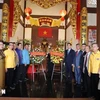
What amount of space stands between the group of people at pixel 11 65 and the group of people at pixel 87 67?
126 centimetres

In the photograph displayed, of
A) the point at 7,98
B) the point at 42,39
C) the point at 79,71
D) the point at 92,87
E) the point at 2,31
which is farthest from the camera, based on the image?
the point at 42,39

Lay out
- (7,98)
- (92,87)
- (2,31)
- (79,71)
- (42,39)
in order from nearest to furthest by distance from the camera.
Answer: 1. (7,98)
2. (92,87)
3. (79,71)
4. (2,31)
5. (42,39)

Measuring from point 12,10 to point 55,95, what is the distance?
4.92 m

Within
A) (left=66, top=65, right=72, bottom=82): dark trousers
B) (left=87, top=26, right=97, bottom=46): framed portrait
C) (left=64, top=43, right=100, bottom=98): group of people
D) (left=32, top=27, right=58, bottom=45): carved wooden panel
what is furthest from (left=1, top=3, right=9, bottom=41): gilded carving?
(left=32, top=27, right=58, bottom=45): carved wooden panel

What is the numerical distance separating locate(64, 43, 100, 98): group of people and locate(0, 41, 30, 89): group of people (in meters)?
1.26

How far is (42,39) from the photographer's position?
12.6m

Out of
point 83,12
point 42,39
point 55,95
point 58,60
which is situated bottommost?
point 55,95

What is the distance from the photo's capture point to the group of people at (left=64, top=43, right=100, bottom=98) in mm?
3756

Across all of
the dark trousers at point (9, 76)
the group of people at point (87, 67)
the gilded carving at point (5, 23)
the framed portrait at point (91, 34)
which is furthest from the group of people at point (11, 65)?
the framed portrait at point (91, 34)

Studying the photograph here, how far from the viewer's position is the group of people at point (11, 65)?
4.11 meters

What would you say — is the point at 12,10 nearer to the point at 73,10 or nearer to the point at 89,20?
the point at 73,10

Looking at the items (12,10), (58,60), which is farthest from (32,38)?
(58,60)

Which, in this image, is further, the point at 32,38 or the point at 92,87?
the point at 32,38

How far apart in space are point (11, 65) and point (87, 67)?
171cm
